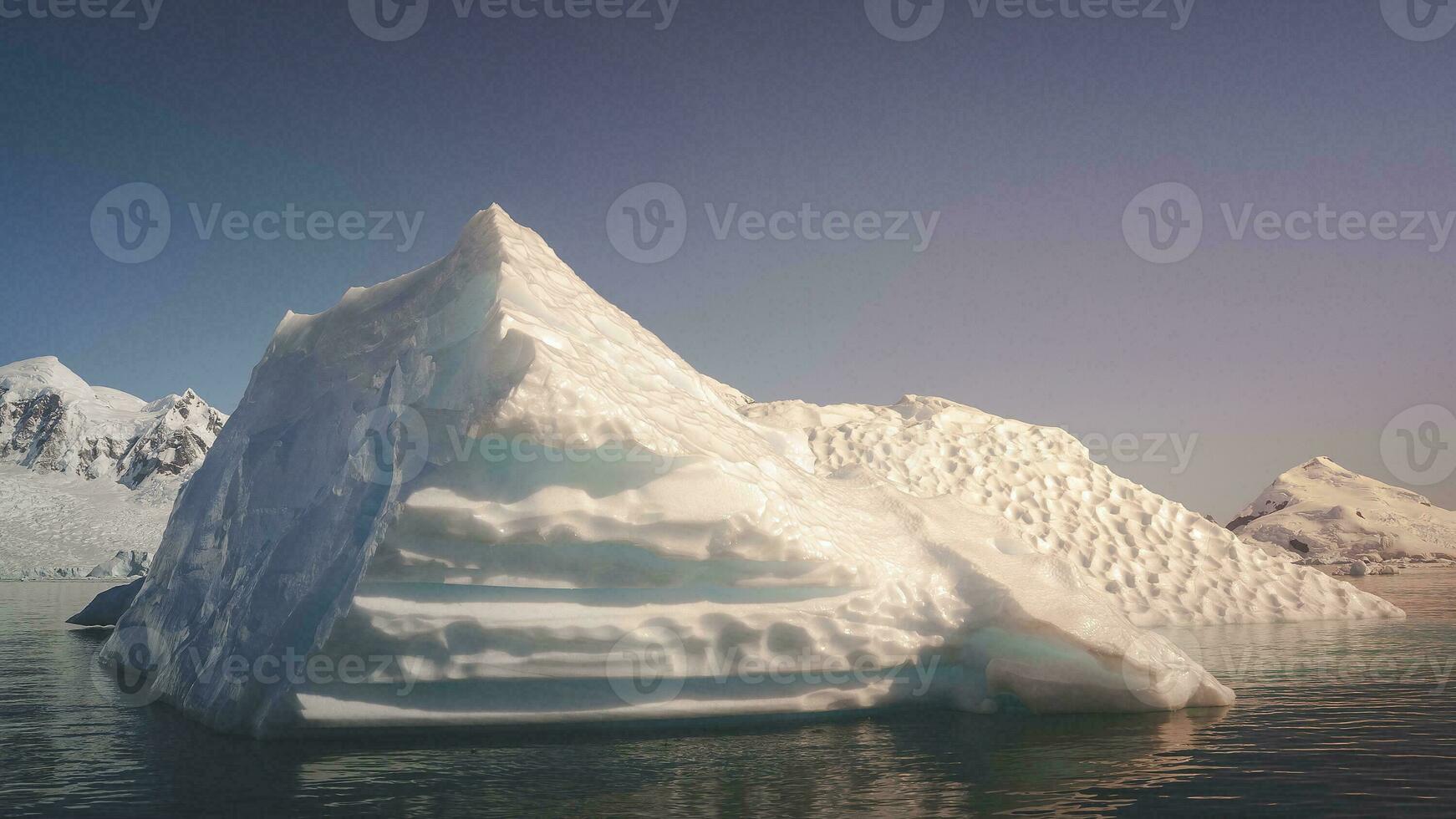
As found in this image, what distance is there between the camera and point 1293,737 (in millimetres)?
6129

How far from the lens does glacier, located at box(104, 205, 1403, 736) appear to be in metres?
6.48

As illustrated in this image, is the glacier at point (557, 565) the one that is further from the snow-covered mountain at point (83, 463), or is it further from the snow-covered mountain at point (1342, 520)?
the snow-covered mountain at point (83, 463)

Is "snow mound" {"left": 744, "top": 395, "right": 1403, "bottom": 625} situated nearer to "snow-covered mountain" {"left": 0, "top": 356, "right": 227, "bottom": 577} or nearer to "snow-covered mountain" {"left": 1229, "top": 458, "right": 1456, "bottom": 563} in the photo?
"snow-covered mountain" {"left": 1229, "top": 458, "right": 1456, "bottom": 563}

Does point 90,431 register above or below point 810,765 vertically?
above

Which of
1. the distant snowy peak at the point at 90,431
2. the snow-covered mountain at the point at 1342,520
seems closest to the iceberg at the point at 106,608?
the snow-covered mountain at the point at 1342,520

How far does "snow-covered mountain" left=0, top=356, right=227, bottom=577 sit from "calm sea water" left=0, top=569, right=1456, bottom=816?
69385 mm

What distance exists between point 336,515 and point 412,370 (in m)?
1.41

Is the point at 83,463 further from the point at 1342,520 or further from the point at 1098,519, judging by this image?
the point at 1342,520

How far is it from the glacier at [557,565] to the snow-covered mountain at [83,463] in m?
67.6

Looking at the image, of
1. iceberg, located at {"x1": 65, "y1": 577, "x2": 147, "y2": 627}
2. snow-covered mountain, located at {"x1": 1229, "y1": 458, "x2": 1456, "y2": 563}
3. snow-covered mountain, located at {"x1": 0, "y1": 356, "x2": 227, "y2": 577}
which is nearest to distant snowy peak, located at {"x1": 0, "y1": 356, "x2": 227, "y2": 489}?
snow-covered mountain, located at {"x1": 0, "y1": 356, "x2": 227, "y2": 577}

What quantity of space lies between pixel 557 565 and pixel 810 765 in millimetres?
2333

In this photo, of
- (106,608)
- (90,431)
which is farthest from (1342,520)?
(90,431)

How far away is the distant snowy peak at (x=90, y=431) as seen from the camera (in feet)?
289

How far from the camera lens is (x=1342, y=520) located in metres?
41.4
